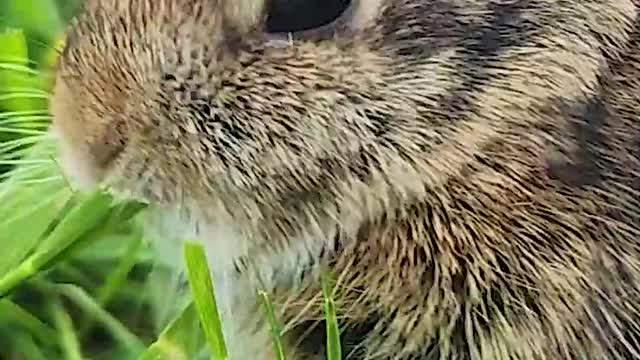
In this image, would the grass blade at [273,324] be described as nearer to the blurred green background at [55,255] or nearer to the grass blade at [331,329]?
the grass blade at [331,329]

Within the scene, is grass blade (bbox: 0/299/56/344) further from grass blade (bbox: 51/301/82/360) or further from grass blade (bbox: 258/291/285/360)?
grass blade (bbox: 258/291/285/360)

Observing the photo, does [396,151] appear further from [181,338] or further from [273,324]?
[181,338]

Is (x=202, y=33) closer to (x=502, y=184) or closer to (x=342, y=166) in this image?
(x=342, y=166)

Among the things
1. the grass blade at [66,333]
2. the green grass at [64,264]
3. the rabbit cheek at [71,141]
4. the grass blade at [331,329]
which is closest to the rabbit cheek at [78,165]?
the rabbit cheek at [71,141]

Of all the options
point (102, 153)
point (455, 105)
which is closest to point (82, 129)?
point (102, 153)

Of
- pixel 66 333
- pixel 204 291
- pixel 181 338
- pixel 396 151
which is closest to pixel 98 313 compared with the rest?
pixel 66 333
